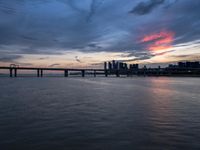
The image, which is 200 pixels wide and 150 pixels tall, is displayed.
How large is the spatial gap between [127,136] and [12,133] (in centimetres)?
524

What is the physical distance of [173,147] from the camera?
8.77m

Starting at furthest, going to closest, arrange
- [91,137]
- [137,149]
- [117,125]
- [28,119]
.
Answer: [28,119], [117,125], [91,137], [137,149]

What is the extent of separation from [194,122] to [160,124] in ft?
6.96

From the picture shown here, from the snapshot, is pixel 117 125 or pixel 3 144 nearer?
pixel 3 144

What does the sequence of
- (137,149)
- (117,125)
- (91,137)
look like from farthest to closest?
(117,125) → (91,137) → (137,149)

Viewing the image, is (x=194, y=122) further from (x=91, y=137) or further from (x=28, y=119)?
(x=28, y=119)

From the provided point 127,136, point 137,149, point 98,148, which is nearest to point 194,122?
point 127,136

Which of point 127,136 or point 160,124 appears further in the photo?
point 160,124

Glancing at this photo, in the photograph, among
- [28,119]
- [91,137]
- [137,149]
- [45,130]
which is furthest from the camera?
A: [28,119]

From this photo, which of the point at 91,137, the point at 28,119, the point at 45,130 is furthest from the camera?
the point at 28,119

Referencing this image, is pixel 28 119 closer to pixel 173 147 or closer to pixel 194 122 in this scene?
pixel 173 147

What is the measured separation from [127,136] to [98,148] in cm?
210

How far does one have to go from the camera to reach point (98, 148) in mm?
8578

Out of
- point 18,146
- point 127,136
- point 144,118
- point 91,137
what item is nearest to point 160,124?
point 144,118
